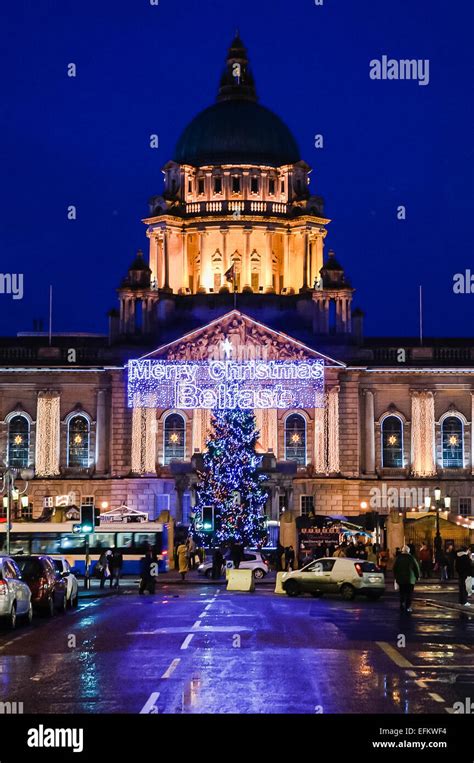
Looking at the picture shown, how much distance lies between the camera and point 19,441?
9956cm

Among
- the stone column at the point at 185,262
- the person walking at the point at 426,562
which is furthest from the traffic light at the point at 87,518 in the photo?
the stone column at the point at 185,262

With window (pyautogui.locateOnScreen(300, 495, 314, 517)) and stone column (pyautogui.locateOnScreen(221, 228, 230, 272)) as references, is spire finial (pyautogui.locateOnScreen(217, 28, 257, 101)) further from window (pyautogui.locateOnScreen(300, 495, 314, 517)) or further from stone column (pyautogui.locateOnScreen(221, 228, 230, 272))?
window (pyautogui.locateOnScreen(300, 495, 314, 517))

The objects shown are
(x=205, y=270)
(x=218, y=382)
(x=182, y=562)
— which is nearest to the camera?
(x=182, y=562)

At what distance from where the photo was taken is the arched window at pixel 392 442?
9956 cm

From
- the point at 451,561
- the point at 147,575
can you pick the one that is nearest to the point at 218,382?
the point at 451,561

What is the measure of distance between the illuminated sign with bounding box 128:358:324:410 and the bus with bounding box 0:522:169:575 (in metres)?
20.1

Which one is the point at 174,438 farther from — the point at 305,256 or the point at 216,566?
the point at 216,566

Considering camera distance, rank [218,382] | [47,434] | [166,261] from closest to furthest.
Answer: [218,382]
[47,434]
[166,261]

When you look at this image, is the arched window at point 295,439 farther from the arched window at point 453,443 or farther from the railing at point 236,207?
the railing at point 236,207

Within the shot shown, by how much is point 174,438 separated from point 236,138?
28103mm

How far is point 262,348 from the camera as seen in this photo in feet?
322

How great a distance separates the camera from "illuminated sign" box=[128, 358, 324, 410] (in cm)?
9712

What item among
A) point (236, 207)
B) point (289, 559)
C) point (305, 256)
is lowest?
point (289, 559)

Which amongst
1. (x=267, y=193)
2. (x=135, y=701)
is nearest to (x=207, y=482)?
(x=267, y=193)
